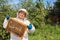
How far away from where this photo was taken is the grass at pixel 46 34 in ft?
28.9

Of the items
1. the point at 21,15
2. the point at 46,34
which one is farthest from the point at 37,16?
the point at 21,15

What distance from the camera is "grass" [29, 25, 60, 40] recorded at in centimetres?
880

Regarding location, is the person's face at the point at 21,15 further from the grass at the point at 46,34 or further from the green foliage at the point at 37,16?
the grass at the point at 46,34

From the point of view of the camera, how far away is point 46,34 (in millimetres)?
9078

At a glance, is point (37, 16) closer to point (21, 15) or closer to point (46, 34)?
point (46, 34)

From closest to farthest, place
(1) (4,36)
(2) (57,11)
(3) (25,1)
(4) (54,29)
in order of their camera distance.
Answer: (1) (4,36) → (3) (25,1) → (4) (54,29) → (2) (57,11)

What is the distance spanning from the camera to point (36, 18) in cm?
950

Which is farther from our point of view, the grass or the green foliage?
the grass

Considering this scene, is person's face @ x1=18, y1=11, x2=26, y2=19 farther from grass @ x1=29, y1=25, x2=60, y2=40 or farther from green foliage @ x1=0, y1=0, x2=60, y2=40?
grass @ x1=29, y1=25, x2=60, y2=40

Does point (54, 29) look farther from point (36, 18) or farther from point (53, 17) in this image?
point (53, 17)

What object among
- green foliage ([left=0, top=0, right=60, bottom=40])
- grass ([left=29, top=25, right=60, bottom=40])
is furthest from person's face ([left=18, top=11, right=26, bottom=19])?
grass ([left=29, top=25, right=60, bottom=40])

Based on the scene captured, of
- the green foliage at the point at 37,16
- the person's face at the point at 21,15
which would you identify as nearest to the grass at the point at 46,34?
the green foliage at the point at 37,16

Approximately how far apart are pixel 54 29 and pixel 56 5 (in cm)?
200

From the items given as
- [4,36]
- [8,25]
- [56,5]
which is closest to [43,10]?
[4,36]
